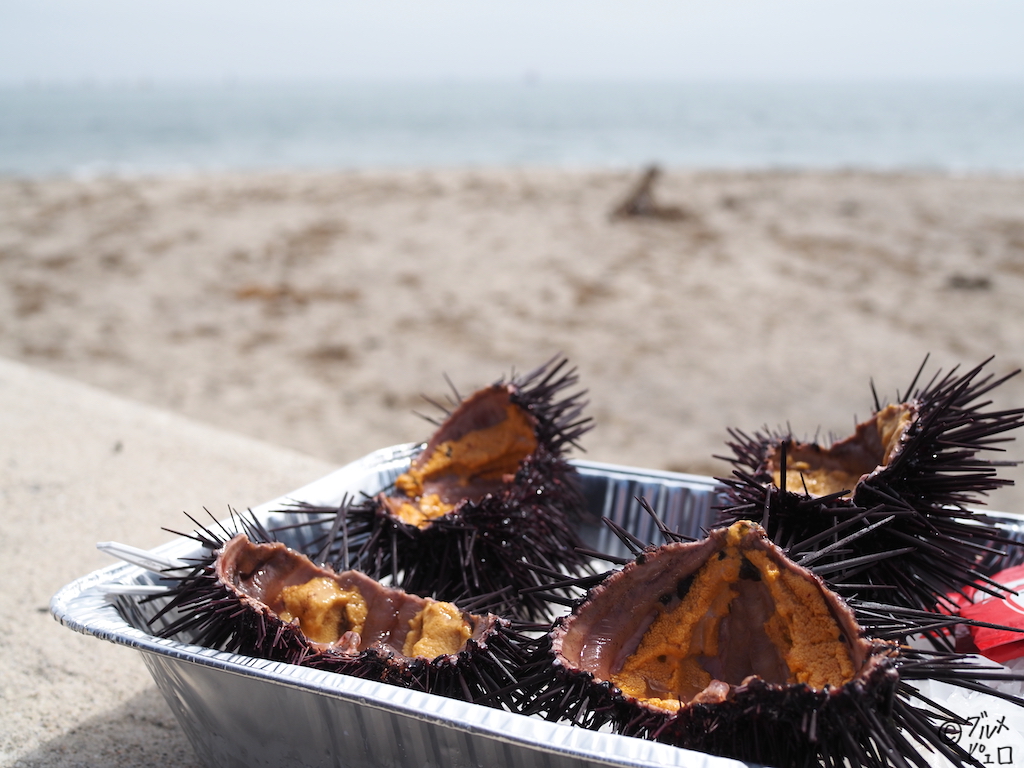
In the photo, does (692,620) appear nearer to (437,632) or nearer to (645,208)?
(437,632)

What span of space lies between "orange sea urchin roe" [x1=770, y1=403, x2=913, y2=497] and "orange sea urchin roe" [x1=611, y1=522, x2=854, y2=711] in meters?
0.52

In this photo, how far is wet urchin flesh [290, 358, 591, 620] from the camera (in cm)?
206

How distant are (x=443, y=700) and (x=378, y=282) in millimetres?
6690

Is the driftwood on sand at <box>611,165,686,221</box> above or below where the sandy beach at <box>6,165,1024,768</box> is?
above

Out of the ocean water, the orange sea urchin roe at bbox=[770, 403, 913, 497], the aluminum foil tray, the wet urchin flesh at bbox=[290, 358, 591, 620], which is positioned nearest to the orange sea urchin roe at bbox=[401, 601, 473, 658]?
the wet urchin flesh at bbox=[290, 358, 591, 620]

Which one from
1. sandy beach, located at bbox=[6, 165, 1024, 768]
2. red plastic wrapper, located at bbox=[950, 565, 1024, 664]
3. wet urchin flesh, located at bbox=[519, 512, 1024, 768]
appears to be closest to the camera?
wet urchin flesh, located at bbox=[519, 512, 1024, 768]

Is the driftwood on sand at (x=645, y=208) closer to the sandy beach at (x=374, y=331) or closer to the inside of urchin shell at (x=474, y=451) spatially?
the sandy beach at (x=374, y=331)

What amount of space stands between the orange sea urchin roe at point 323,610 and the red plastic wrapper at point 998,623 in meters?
1.33

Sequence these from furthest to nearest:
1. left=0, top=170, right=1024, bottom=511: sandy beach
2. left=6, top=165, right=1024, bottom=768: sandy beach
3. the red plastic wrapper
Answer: left=0, top=170, right=1024, bottom=511: sandy beach → left=6, top=165, right=1024, bottom=768: sandy beach → the red plastic wrapper

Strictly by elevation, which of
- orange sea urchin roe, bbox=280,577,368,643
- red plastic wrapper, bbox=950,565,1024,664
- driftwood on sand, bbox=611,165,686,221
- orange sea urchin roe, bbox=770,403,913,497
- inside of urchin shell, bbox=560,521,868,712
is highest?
driftwood on sand, bbox=611,165,686,221

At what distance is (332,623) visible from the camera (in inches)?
72.3

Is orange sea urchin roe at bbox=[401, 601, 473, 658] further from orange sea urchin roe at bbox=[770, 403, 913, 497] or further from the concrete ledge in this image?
orange sea urchin roe at bbox=[770, 403, 913, 497]

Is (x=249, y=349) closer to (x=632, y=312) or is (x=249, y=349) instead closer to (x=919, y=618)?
(x=632, y=312)

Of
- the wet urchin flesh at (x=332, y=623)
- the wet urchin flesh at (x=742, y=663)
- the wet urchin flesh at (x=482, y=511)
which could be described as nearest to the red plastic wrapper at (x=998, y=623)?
the wet urchin flesh at (x=742, y=663)
